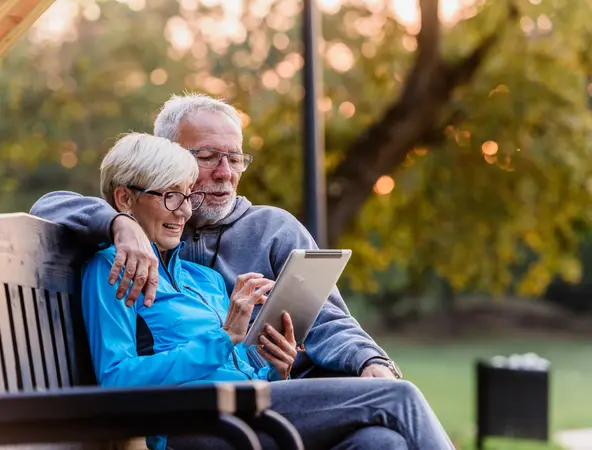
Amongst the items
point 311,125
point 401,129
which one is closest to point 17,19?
point 311,125

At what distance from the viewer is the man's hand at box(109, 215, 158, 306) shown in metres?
3.16

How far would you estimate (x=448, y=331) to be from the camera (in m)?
54.1

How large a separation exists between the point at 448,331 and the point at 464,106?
4325 cm

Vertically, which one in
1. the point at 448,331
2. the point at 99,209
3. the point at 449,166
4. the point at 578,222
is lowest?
the point at 448,331

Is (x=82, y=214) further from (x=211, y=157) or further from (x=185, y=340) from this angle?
(x=211, y=157)

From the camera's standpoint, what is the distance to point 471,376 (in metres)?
32.0

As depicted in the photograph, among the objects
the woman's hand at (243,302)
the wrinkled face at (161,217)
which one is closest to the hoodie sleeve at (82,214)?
the wrinkled face at (161,217)

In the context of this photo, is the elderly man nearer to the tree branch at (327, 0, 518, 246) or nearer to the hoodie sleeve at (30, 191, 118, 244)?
the hoodie sleeve at (30, 191, 118, 244)

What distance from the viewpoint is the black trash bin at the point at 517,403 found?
12398mm

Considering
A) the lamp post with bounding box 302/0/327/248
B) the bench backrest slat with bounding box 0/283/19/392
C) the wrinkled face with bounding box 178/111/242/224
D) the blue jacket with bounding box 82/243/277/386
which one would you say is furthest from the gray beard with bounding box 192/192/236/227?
the lamp post with bounding box 302/0/327/248

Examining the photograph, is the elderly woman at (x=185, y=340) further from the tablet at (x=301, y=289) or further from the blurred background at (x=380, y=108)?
the blurred background at (x=380, y=108)

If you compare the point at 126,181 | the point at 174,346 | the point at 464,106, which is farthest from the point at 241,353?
the point at 464,106

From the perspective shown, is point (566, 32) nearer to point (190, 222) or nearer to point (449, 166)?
point (449, 166)

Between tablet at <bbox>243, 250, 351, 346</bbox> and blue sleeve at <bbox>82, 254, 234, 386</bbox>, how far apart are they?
0.25 meters
